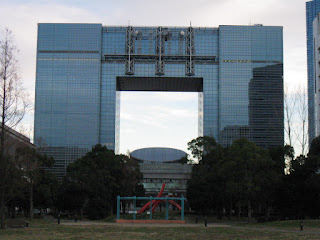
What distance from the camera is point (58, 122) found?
456 feet

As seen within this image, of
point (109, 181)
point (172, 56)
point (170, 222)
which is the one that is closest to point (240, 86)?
point (172, 56)

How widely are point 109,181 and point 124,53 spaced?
74.3 metres

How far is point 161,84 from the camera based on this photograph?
148 m

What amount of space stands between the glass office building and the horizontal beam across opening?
701 mm

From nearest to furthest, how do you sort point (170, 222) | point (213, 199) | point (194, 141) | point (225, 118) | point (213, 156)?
point (170, 222) → point (213, 199) → point (213, 156) → point (194, 141) → point (225, 118)

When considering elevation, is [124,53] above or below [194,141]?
above

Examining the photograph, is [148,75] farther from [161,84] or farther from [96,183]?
[96,183]

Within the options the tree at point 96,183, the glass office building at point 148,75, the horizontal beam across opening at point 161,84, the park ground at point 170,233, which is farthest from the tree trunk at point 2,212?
the horizontal beam across opening at point 161,84

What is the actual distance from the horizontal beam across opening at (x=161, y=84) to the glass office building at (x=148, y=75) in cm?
70

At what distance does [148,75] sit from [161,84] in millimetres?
8672

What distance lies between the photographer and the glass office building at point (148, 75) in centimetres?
13862

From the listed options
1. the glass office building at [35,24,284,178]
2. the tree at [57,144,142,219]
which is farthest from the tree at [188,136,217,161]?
the glass office building at [35,24,284,178]

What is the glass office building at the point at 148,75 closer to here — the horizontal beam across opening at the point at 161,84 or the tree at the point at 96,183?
the horizontal beam across opening at the point at 161,84

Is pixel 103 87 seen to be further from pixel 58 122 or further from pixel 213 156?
pixel 213 156
